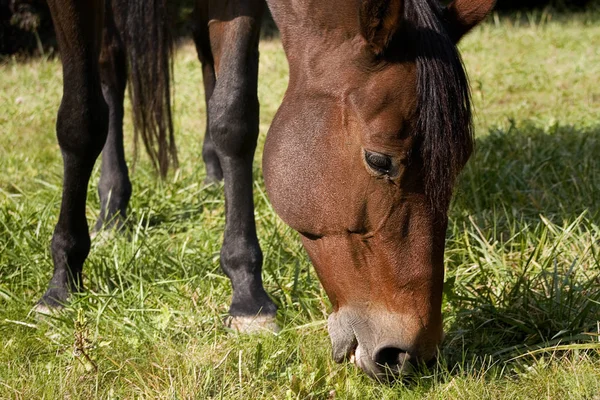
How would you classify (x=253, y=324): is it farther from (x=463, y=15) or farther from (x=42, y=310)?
(x=463, y=15)

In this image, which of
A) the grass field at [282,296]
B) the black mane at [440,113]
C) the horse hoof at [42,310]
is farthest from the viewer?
the horse hoof at [42,310]

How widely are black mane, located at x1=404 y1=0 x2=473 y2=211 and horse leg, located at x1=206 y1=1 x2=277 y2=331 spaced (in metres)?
0.89

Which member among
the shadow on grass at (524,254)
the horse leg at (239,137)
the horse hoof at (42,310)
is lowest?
the shadow on grass at (524,254)

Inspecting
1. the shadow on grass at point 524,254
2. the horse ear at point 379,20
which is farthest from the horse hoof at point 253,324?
the horse ear at point 379,20

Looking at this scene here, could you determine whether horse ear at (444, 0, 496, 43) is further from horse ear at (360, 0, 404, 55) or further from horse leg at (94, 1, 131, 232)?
horse leg at (94, 1, 131, 232)

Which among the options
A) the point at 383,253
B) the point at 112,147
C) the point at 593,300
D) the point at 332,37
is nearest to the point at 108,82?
the point at 112,147

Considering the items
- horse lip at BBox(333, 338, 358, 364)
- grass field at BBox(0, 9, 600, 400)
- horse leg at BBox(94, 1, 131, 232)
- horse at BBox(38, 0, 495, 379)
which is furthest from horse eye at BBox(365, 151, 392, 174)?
horse leg at BBox(94, 1, 131, 232)

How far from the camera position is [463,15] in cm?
229

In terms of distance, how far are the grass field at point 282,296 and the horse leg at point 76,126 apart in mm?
132

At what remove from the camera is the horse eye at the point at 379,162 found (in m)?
2.10

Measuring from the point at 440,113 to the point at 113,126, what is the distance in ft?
8.32

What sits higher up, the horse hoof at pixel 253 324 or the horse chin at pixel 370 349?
the horse chin at pixel 370 349

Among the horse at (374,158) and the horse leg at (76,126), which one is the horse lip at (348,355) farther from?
the horse leg at (76,126)

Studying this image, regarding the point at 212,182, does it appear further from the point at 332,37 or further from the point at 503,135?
the point at 332,37
